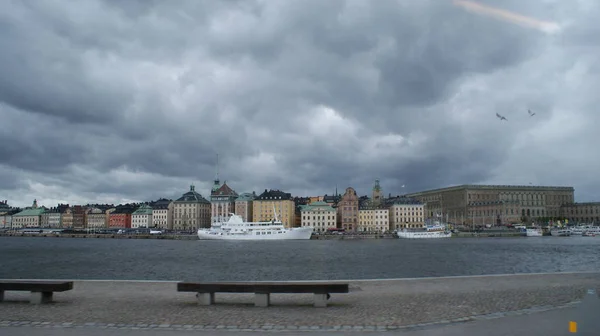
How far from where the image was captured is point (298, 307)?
48.0 feet

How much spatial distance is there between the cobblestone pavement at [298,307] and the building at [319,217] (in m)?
162

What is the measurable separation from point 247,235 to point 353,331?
121373mm

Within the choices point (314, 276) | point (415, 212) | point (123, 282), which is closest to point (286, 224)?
point (415, 212)

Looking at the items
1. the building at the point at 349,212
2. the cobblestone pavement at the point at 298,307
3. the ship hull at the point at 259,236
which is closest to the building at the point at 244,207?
the building at the point at 349,212

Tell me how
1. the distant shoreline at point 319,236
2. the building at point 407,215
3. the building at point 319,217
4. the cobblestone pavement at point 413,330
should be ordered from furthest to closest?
the building at point 407,215 → the building at point 319,217 → the distant shoreline at point 319,236 → the cobblestone pavement at point 413,330

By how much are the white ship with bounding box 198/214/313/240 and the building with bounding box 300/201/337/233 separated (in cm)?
4005

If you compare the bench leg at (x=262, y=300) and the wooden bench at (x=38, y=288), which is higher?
the wooden bench at (x=38, y=288)

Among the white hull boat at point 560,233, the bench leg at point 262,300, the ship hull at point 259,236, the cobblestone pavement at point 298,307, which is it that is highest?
the bench leg at point 262,300

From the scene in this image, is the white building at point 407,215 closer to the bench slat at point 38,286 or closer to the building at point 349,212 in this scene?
the building at point 349,212

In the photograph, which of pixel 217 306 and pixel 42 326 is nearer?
pixel 42 326

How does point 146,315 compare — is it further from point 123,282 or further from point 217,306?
point 123,282

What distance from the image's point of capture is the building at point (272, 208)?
181 meters

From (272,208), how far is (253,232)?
49974 mm

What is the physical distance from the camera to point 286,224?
182500 millimetres
